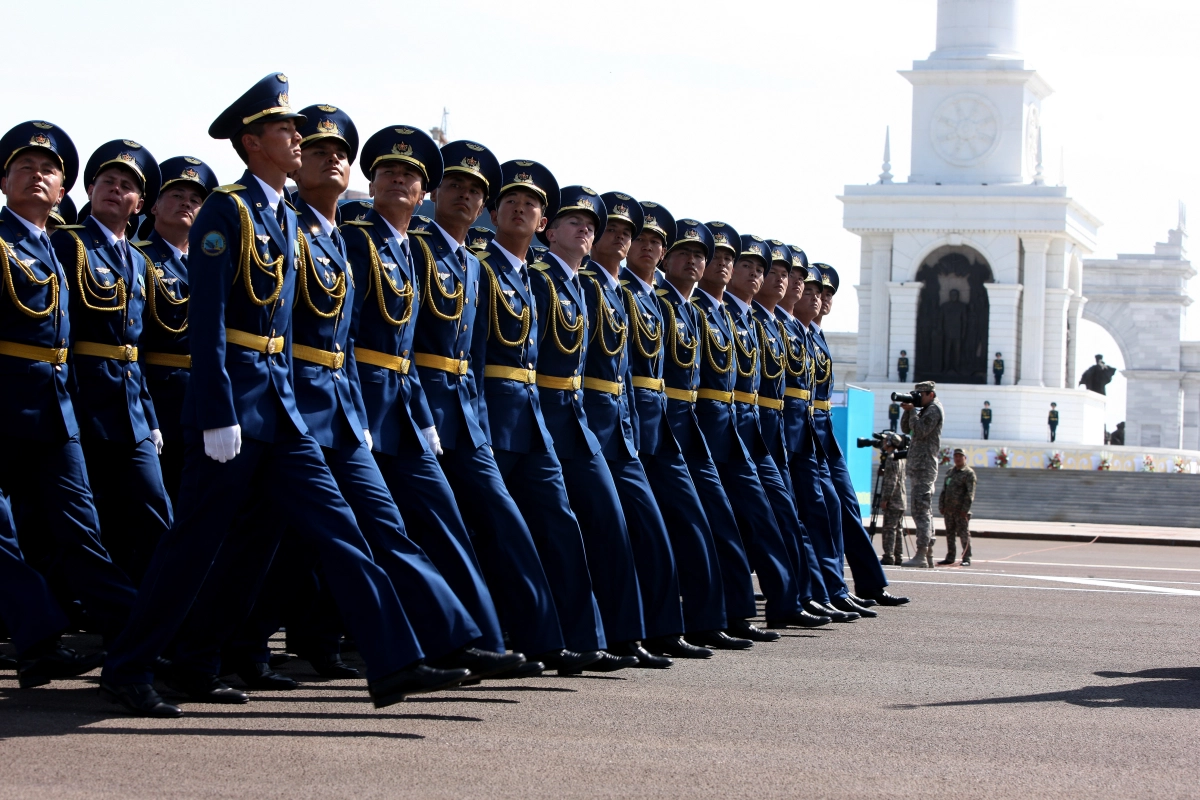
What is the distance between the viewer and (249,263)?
5.62 m

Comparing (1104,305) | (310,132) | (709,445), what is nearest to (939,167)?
(1104,305)

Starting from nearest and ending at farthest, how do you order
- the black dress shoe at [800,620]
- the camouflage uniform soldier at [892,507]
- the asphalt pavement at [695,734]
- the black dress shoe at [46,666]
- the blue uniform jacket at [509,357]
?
the asphalt pavement at [695,734] → the black dress shoe at [46,666] → the blue uniform jacket at [509,357] → the black dress shoe at [800,620] → the camouflage uniform soldier at [892,507]

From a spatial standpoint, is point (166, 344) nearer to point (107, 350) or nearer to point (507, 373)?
point (107, 350)

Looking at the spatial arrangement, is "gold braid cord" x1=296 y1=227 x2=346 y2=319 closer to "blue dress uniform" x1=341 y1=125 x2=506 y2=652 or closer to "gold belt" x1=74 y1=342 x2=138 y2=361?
"blue dress uniform" x1=341 y1=125 x2=506 y2=652

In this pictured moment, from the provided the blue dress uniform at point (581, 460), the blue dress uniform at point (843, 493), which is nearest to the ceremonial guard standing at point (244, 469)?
the blue dress uniform at point (581, 460)

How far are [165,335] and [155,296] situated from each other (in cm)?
19

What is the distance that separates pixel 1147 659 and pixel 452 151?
4.13 m

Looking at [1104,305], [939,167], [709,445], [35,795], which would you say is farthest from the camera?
[1104,305]

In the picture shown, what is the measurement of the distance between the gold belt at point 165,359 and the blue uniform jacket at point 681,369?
7.38ft

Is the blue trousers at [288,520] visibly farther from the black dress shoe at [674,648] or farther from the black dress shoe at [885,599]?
the black dress shoe at [885,599]

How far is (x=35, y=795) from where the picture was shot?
4.33 meters

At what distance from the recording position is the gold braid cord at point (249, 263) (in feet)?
18.5

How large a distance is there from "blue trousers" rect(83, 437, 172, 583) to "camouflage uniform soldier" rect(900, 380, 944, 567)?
981 cm

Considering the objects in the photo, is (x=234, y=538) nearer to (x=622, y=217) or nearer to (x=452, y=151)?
(x=452, y=151)
